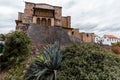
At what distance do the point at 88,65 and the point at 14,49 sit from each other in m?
4.62

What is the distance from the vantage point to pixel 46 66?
4.89 meters

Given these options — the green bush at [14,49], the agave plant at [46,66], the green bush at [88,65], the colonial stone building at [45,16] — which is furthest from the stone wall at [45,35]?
the colonial stone building at [45,16]

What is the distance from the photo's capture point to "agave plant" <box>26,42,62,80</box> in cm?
470

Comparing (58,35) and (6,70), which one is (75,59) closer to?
(6,70)

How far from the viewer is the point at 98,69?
14.6ft

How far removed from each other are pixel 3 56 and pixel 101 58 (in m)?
5.35

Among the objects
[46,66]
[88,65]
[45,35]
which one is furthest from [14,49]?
[88,65]

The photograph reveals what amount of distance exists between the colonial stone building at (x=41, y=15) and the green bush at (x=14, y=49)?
1741 cm

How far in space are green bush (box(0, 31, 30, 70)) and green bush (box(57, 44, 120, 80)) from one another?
11.5ft

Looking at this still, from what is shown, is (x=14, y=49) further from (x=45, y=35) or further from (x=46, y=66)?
(x=45, y=35)

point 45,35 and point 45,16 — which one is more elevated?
point 45,16

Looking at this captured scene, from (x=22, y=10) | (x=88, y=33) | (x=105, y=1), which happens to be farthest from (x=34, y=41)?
(x=22, y=10)

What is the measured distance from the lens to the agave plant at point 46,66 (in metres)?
4.70

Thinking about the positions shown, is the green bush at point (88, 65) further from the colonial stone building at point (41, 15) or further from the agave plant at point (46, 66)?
the colonial stone building at point (41, 15)
